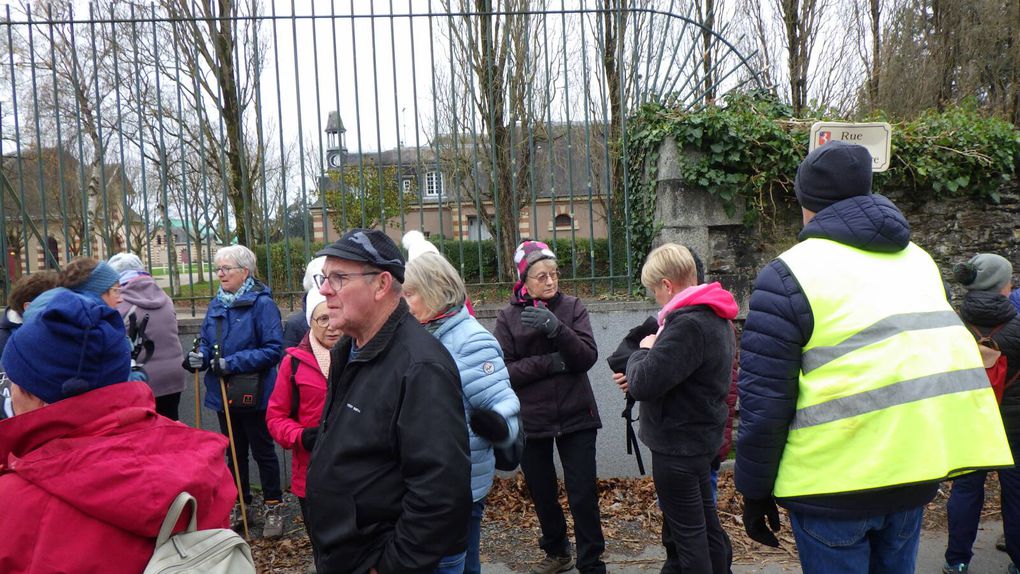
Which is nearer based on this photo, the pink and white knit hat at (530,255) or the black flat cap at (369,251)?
the black flat cap at (369,251)

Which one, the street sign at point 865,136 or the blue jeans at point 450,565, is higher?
the street sign at point 865,136

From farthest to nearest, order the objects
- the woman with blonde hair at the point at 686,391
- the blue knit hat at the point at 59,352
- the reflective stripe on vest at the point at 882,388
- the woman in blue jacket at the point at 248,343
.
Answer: the woman in blue jacket at the point at 248,343
the woman with blonde hair at the point at 686,391
the reflective stripe on vest at the point at 882,388
the blue knit hat at the point at 59,352

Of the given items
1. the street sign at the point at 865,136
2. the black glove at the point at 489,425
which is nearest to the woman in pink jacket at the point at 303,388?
the black glove at the point at 489,425

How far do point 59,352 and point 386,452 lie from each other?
0.88m

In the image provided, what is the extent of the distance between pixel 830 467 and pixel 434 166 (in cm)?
421

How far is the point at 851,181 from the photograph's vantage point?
94.2 inches

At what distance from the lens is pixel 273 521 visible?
4.86 metres

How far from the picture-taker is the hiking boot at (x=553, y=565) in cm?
422

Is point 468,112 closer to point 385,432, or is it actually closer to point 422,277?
point 422,277

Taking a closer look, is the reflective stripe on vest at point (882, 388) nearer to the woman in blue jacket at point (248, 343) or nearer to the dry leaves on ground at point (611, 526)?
the dry leaves on ground at point (611, 526)

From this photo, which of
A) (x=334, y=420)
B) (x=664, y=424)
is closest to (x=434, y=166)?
(x=664, y=424)

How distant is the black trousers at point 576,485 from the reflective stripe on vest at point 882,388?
1852 mm

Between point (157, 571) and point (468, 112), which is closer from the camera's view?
point (157, 571)

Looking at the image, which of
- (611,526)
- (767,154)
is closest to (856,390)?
(611,526)
